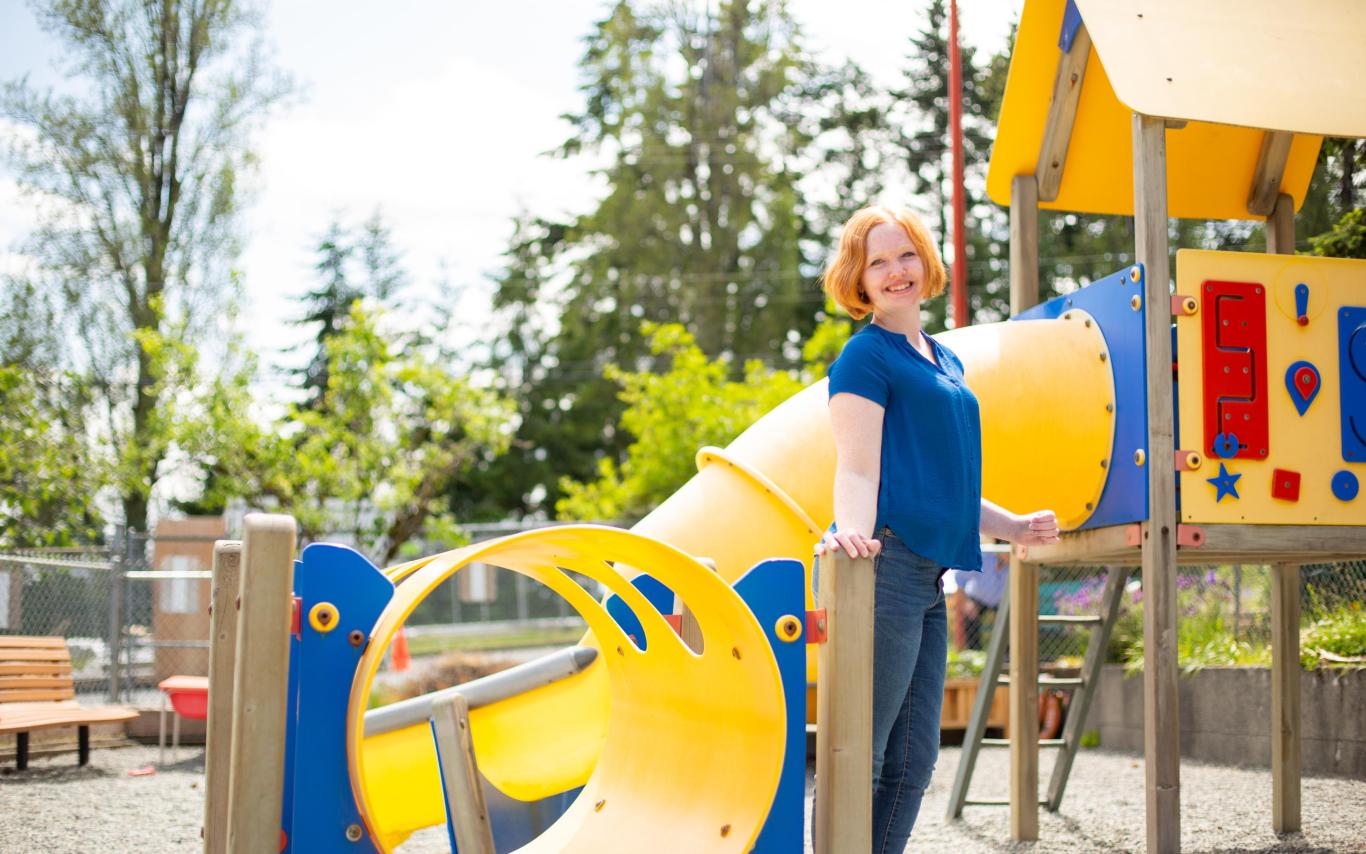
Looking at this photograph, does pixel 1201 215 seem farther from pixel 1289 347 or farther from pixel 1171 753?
pixel 1171 753

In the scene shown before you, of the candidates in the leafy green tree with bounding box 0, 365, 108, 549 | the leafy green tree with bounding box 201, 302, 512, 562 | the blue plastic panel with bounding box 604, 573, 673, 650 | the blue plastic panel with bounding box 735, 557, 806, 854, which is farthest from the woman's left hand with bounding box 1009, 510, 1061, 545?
the leafy green tree with bounding box 201, 302, 512, 562

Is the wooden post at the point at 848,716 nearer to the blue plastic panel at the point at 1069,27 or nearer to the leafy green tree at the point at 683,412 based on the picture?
the blue plastic panel at the point at 1069,27

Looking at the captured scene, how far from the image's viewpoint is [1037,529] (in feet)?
10.9

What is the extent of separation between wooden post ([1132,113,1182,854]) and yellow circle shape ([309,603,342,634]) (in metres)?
2.83

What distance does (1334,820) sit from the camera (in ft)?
18.8

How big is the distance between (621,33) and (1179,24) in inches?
1047

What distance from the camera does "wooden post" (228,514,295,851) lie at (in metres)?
2.48

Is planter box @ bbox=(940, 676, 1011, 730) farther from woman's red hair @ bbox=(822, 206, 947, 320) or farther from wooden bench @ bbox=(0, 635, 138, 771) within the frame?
woman's red hair @ bbox=(822, 206, 947, 320)

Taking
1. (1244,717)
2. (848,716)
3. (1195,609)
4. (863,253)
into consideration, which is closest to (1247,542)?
(863,253)

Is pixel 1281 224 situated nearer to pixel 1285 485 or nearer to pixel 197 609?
pixel 1285 485

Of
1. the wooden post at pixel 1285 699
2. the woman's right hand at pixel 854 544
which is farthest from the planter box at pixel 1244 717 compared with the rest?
→ the woman's right hand at pixel 854 544

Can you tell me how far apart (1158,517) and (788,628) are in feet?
6.61

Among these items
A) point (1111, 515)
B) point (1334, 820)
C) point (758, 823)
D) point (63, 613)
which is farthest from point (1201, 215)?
point (63, 613)

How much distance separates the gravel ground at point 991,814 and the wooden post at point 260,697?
3551 millimetres
